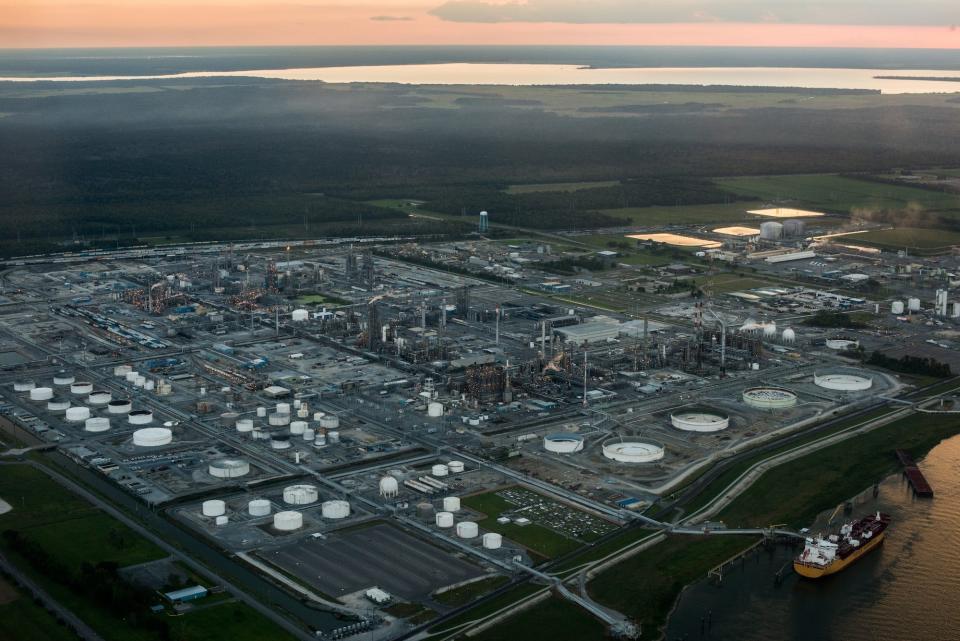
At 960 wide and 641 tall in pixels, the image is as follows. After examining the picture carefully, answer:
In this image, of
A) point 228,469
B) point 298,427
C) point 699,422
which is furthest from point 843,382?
point 228,469

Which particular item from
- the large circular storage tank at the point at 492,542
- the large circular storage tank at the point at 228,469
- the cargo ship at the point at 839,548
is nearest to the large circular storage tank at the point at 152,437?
the large circular storage tank at the point at 228,469

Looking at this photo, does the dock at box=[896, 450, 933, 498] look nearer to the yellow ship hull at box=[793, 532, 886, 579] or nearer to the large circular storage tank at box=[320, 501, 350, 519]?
the yellow ship hull at box=[793, 532, 886, 579]

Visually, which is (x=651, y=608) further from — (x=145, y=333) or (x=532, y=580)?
(x=145, y=333)

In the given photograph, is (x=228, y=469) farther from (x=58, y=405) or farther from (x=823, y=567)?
(x=823, y=567)

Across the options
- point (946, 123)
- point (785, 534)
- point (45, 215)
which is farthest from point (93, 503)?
point (946, 123)

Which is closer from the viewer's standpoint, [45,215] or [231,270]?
[231,270]

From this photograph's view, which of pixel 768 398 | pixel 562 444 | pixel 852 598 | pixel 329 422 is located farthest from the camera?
pixel 768 398

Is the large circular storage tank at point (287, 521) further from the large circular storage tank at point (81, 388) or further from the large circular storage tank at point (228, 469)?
the large circular storage tank at point (81, 388)
